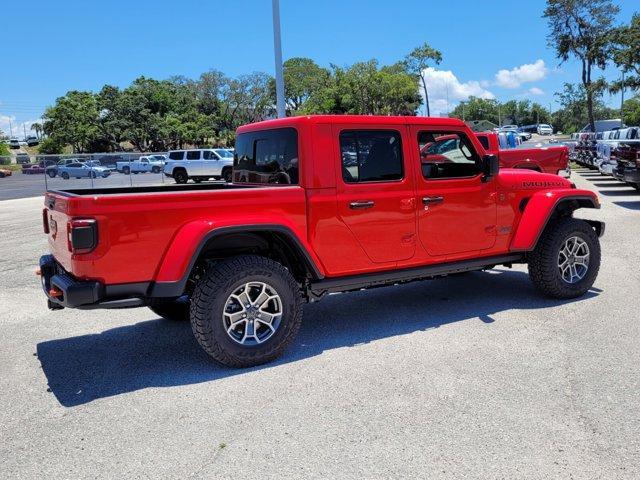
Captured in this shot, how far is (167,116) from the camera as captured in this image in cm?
6762

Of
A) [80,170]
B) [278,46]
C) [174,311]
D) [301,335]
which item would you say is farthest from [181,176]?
[301,335]

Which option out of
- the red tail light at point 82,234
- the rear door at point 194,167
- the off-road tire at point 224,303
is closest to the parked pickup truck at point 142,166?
the rear door at point 194,167

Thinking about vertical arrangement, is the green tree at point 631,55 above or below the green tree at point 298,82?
below

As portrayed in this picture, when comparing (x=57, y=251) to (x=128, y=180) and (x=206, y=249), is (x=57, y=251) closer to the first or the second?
(x=206, y=249)

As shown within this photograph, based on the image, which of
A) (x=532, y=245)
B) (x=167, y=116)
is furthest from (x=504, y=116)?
(x=532, y=245)

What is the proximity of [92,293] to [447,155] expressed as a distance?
326 cm

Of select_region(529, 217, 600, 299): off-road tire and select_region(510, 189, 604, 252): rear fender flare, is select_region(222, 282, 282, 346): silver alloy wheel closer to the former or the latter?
select_region(510, 189, 604, 252): rear fender flare

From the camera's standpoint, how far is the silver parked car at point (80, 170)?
22.6 meters

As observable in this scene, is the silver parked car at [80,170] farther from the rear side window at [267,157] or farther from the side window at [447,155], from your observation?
the side window at [447,155]

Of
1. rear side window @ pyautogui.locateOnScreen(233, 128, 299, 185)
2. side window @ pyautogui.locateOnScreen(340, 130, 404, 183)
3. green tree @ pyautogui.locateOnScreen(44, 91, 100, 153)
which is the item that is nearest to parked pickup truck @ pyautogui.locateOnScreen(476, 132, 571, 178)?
side window @ pyautogui.locateOnScreen(340, 130, 404, 183)

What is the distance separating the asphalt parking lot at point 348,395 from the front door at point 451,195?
2.54 ft

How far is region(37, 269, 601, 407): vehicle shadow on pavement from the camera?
420cm

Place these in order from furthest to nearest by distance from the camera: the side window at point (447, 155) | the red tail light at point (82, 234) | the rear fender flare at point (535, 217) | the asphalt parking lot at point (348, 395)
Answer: the rear fender flare at point (535, 217) < the side window at point (447, 155) < the red tail light at point (82, 234) < the asphalt parking lot at point (348, 395)

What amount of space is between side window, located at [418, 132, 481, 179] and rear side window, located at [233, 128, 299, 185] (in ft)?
3.90
